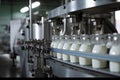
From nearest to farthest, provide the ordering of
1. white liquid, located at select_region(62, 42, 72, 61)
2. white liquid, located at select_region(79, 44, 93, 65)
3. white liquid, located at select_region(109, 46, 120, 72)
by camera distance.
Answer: white liquid, located at select_region(109, 46, 120, 72)
white liquid, located at select_region(79, 44, 93, 65)
white liquid, located at select_region(62, 42, 72, 61)

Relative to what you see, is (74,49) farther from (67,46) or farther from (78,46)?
(67,46)

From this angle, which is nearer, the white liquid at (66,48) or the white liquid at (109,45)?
the white liquid at (109,45)

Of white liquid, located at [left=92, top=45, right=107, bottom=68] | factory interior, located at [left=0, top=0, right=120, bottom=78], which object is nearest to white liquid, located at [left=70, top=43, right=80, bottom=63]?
factory interior, located at [left=0, top=0, right=120, bottom=78]

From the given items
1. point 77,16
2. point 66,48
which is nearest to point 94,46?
point 66,48

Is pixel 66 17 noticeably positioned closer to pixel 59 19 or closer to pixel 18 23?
pixel 59 19

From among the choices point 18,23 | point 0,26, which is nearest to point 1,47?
point 0,26

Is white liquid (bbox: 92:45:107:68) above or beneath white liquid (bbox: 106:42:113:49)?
beneath

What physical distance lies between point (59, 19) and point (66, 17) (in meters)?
0.42

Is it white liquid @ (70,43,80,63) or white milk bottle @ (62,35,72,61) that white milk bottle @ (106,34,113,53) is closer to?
white liquid @ (70,43,80,63)

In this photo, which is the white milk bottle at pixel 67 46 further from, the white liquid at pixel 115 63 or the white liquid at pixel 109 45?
the white liquid at pixel 115 63

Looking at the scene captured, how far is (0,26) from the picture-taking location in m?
11.1

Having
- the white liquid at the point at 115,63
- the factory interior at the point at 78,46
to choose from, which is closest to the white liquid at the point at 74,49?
the factory interior at the point at 78,46

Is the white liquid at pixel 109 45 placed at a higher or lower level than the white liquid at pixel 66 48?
higher

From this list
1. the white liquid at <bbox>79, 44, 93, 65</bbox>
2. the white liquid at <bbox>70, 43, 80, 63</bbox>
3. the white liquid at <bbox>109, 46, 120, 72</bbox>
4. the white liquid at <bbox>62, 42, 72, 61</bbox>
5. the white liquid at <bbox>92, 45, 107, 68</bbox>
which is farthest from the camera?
the white liquid at <bbox>62, 42, 72, 61</bbox>
